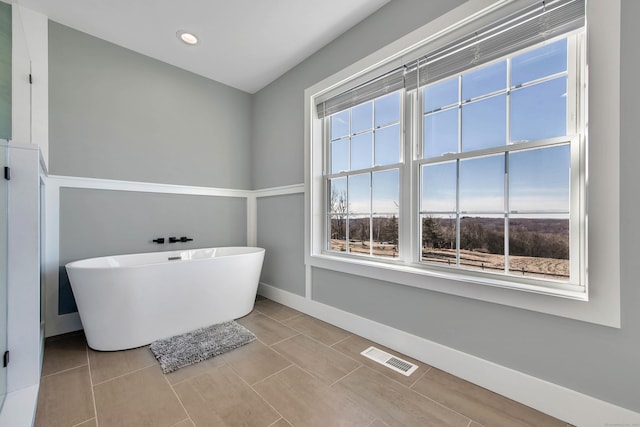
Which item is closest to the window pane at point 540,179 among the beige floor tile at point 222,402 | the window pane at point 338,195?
the window pane at point 338,195

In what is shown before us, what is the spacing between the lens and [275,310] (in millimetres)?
2764

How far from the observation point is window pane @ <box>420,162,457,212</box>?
1796mm

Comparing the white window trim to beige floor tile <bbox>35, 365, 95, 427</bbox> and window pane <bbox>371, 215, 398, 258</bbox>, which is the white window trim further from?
beige floor tile <bbox>35, 365, 95, 427</bbox>

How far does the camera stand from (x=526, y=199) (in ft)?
4.87

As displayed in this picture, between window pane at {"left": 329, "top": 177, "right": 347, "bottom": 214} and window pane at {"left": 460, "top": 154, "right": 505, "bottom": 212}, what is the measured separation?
3.50 ft

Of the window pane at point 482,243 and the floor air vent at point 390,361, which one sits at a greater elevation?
Answer: the window pane at point 482,243

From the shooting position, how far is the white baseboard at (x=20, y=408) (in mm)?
1215

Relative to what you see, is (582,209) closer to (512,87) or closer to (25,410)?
(512,87)

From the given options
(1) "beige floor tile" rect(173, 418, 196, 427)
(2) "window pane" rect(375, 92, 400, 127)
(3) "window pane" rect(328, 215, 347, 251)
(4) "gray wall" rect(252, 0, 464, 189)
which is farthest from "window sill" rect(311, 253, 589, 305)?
(1) "beige floor tile" rect(173, 418, 196, 427)

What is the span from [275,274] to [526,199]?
245 centimetres

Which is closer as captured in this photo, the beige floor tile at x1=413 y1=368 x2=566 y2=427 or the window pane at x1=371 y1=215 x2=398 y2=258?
the beige floor tile at x1=413 y1=368 x2=566 y2=427

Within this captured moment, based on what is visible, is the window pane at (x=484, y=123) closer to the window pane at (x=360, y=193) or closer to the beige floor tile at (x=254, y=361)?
the window pane at (x=360, y=193)

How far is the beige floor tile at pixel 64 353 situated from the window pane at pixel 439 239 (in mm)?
2489

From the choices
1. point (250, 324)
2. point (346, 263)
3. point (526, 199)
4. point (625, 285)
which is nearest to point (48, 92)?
point (250, 324)
